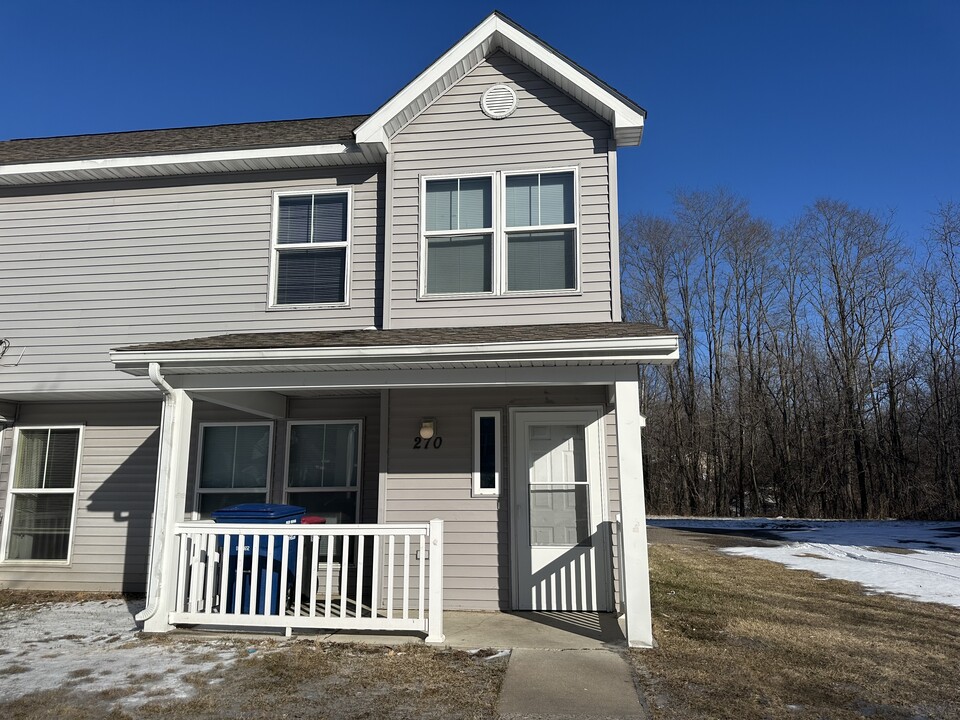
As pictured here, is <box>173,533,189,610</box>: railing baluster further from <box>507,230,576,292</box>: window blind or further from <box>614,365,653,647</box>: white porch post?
<box>507,230,576,292</box>: window blind

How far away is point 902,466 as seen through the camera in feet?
70.8

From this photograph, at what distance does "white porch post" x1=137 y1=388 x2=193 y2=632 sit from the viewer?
19.6 ft

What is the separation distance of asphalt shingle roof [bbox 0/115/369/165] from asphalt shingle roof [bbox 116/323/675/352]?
2535mm

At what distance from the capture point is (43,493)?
8.36 meters

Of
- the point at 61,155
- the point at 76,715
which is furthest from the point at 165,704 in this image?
the point at 61,155

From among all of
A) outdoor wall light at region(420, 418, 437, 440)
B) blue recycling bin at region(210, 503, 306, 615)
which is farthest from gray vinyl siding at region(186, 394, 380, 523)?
blue recycling bin at region(210, 503, 306, 615)

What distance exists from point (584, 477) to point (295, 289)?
404cm

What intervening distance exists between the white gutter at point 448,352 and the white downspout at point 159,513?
0.25 m

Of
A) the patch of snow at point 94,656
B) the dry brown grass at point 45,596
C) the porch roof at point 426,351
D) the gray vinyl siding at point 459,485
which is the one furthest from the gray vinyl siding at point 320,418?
the patch of snow at point 94,656

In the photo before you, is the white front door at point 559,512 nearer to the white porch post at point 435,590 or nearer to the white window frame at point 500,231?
the white window frame at point 500,231

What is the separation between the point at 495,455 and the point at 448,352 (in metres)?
1.93

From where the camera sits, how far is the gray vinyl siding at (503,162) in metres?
7.21

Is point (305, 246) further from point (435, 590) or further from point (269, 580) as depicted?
point (435, 590)

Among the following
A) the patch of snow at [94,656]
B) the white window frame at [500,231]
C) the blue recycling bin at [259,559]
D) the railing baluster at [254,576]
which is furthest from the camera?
the white window frame at [500,231]
